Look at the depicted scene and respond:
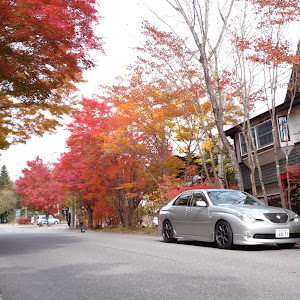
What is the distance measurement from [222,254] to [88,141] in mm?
18344

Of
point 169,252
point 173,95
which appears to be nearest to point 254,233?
point 169,252

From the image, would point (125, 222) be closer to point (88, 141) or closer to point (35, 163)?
point (88, 141)

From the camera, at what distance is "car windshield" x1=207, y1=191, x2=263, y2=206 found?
10.6 meters

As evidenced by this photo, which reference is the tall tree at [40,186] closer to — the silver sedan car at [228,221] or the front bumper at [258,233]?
the silver sedan car at [228,221]

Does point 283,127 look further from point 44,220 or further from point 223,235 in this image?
point 44,220

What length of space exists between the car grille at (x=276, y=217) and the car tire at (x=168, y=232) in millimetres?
3487

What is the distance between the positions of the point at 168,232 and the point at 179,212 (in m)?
0.89

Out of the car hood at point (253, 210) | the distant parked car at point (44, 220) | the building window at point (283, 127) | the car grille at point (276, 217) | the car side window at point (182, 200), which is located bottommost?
the car grille at point (276, 217)

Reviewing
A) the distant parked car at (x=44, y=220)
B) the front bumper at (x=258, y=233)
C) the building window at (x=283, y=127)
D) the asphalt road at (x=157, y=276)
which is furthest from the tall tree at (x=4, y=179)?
the front bumper at (x=258, y=233)

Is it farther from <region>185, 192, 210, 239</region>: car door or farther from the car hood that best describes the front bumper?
<region>185, 192, 210, 239</region>: car door

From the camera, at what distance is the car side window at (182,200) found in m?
11.8

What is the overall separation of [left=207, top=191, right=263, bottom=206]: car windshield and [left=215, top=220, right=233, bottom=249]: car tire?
0.76 metres

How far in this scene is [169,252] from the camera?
9320mm

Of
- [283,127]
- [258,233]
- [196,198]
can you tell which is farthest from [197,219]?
[283,127]
